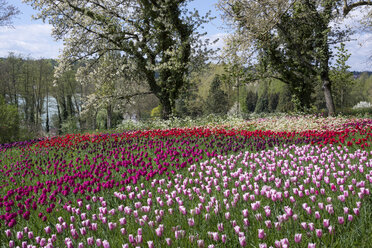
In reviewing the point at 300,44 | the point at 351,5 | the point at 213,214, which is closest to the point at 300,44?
the point at 300,44

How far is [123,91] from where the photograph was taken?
71.0ft

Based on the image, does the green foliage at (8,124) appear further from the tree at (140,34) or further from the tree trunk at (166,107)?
the tree trunk at (166,107)

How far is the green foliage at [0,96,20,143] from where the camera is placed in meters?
16.8

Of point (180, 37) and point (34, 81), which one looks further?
point (34, 81)

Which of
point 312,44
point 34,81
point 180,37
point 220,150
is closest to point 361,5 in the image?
point 312,44

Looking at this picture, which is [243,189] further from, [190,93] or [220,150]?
[190,93]

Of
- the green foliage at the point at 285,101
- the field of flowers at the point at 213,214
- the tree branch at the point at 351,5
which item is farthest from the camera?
the green foliage at the point at 285,101

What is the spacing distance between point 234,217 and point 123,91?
19.5 meters

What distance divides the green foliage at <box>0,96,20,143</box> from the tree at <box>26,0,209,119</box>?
15.1 feet

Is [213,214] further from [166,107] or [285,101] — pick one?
[285,101]

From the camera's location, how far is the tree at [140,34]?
1873cm

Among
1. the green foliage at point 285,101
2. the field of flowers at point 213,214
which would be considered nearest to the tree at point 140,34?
the field of flowers at point 213,214

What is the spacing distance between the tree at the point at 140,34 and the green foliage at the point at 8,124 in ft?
15.1

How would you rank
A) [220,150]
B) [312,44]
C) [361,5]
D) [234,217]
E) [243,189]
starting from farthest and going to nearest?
1. [312,44]
2. [361,5]
3. [220,150]
4. [243,189]
5. [234,217]
